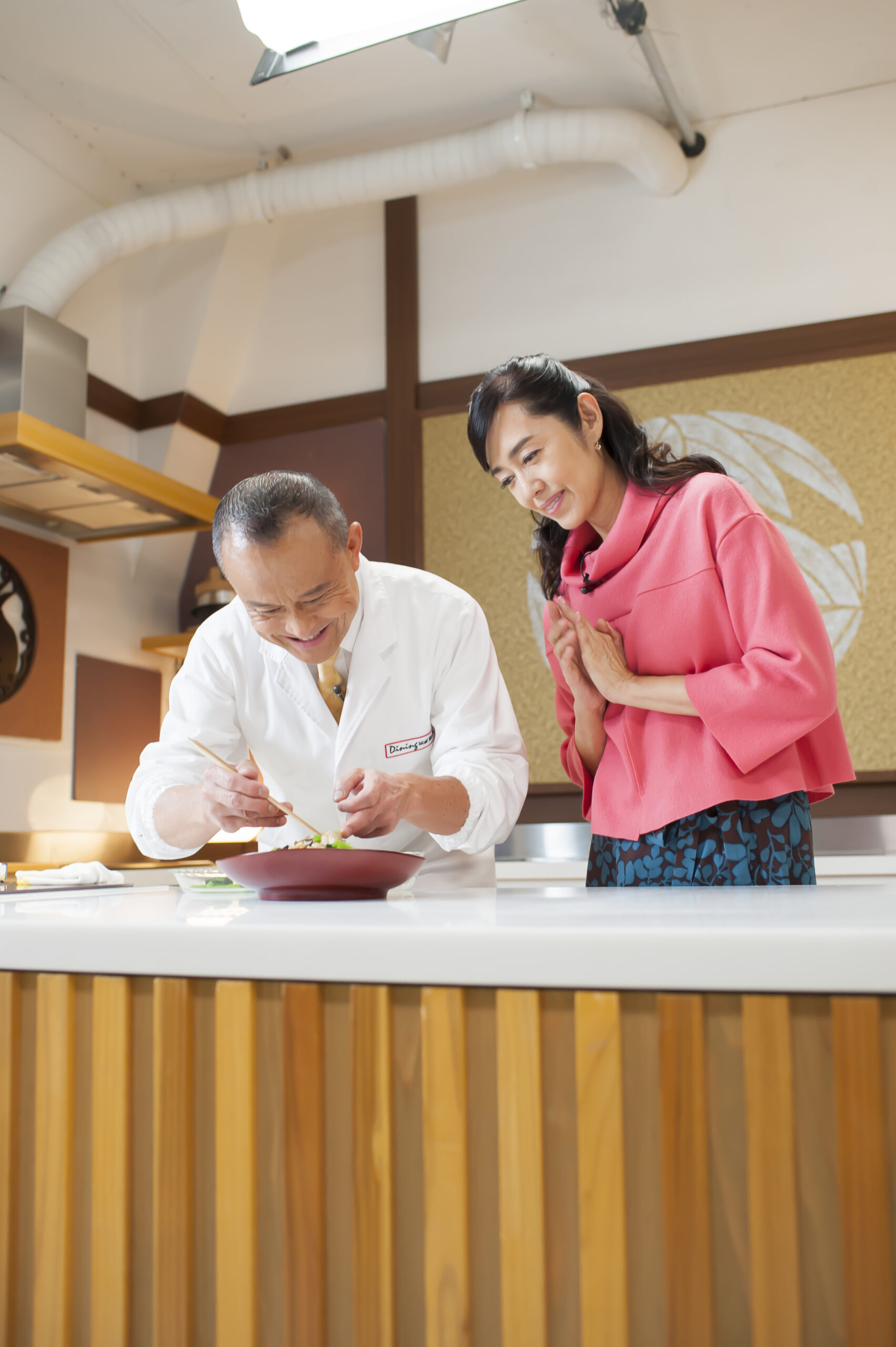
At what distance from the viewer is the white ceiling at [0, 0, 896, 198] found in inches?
129

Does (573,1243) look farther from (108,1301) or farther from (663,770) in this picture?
(663,770)

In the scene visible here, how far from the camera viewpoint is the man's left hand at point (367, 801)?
1197 millimetres

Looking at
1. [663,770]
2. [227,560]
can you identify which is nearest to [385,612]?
[227,560]

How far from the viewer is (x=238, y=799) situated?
1293 mm

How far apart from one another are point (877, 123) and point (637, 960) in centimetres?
374

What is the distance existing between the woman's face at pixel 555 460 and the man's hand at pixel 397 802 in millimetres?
444

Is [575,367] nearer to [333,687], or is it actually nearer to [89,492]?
[89,492]

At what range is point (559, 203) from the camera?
3945 millimetres

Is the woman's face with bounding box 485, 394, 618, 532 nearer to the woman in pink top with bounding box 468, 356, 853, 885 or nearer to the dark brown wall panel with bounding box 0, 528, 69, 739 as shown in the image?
the woman in pink top with bounding box 468, 356, 853, 885

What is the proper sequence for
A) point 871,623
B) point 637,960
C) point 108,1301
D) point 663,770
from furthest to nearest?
1. point 871,623
2. point 663,770
3. point 108,1301
4. point 637,960

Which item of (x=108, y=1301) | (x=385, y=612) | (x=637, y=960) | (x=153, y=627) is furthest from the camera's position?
(x=153, y=627)

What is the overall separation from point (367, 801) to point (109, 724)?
3.03 meters

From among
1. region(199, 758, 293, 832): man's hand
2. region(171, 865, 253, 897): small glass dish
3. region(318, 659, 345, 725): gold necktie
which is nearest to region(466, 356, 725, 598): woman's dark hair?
region(318, 659, 345, 725): gold necktie

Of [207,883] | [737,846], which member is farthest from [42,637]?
[737,846]
